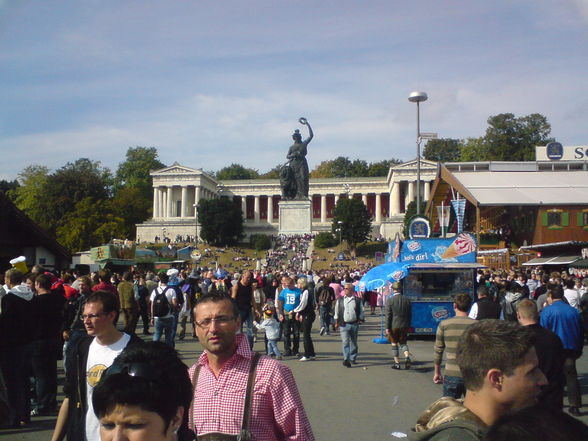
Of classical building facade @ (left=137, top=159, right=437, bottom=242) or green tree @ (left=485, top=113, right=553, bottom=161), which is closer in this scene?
green tree @ (left=485, top=113, right=553, bottom=161)

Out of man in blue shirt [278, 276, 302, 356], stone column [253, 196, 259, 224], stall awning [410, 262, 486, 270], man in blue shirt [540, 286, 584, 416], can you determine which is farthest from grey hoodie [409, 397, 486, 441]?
stone column [253, 196, 259, 224]

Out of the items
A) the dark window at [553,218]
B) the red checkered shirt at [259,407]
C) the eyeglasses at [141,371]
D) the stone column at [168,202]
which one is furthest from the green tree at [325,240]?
the eyeglasses at [141,371]

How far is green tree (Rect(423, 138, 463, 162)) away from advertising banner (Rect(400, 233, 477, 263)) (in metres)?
87.6

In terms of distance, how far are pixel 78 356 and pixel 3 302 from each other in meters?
4.31

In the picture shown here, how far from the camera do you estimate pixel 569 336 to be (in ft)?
27.1

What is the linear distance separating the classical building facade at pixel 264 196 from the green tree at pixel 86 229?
Answer: 34.5 m

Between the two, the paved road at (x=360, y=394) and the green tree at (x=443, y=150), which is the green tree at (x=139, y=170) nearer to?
the green tree at (x=443, y=150)

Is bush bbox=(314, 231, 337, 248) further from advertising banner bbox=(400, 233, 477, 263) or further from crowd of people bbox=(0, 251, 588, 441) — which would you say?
crowd of people bbox=(0, 251, 588, 441)

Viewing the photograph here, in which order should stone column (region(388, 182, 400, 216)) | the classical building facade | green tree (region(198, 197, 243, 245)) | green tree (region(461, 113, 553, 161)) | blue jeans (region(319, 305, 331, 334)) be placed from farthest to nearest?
stone column (region(388, 182, 400, 216)) < the classical building facade < green tree (region(198, 197, 243, 245)) < green tree (region(461, 113, 553, 161)) < blue jeans (region(319, 305, 331, 334))

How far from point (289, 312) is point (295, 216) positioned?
45542 millimetres

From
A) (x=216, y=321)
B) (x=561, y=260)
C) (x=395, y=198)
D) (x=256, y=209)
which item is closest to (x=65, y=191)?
(x=256, y=209)

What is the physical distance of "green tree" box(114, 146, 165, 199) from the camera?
370ft

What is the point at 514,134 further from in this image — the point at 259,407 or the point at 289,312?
the point at 259,407

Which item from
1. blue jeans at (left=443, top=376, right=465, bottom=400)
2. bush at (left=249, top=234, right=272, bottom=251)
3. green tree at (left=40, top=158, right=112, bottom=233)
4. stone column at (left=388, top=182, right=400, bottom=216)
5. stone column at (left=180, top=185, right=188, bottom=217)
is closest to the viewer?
blue jeans at (left=443, top=376, right=465, bottom=400)
